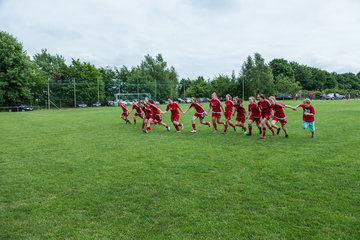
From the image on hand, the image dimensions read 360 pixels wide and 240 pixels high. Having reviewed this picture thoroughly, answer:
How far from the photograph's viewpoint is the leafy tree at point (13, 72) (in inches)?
1580

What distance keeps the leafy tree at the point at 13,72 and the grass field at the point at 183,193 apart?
132 feet

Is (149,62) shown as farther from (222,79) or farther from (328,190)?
(328,190)

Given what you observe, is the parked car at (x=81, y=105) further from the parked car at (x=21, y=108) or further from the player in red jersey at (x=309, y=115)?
the player in red jersey at (x=309, y=115)

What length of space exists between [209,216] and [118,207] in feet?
5.16

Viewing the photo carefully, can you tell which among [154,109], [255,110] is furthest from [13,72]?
[255,110]

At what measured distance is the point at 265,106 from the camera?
36.1 ft

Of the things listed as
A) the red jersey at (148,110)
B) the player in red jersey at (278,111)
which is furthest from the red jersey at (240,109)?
the red jersey at (148,110)

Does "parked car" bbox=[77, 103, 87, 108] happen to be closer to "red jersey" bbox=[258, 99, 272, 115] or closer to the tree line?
the tree line

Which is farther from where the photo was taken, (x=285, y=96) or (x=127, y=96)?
(x=285, y=96)

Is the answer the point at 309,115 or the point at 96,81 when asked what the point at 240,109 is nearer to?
the point at 309,115

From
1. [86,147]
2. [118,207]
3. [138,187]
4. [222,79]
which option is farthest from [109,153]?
[222,79]

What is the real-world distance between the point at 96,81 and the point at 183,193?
171ft

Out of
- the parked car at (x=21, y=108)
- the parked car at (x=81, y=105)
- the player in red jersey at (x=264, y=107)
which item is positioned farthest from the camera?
the parked car at (x=81, y=105)

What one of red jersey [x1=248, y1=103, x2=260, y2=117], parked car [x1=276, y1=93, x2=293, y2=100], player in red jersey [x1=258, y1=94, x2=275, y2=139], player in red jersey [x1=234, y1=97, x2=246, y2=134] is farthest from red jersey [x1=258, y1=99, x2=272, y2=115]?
parked car [x1=276, y1=93, x2=293, y2=100]
